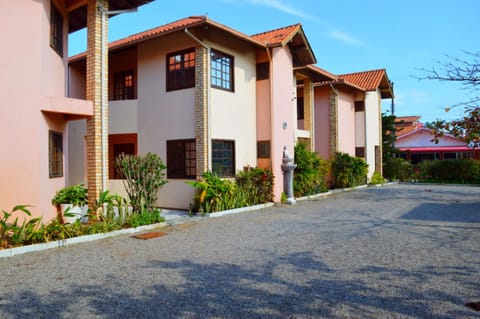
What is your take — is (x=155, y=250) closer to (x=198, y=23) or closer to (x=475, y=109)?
(x=475, y=109)

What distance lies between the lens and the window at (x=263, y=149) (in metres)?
15.0

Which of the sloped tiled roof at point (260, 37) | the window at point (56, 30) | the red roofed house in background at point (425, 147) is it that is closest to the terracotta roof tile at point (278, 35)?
the sloped tiled roof at point (260, 37)

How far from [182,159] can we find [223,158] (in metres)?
1.43

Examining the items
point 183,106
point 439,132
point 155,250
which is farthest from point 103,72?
point 439,132

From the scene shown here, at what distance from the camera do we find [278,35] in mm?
15414

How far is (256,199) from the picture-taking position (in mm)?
14133

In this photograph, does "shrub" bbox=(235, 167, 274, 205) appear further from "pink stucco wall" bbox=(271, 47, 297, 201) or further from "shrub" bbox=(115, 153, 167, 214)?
"shrub" bbox=(115, 153, 167, 214)

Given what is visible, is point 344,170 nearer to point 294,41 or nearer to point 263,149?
point 263,149

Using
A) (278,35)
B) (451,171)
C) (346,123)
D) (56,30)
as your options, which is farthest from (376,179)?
(56,30)

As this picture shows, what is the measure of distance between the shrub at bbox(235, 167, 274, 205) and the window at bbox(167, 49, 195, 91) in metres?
3.70

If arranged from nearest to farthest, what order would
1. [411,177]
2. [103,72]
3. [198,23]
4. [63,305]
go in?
[63,305]
[103,72]
[198,23]
[411,177]

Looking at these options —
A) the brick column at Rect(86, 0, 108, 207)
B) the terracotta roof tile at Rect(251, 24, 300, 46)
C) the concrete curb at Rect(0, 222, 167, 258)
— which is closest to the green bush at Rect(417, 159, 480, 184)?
the terracotta roof tile at Rect(251, 24, 300, 46)

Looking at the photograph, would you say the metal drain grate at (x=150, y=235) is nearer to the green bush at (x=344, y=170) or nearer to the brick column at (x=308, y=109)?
the brick column at (x=308, y=109)

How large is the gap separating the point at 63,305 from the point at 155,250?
299 centimetres
